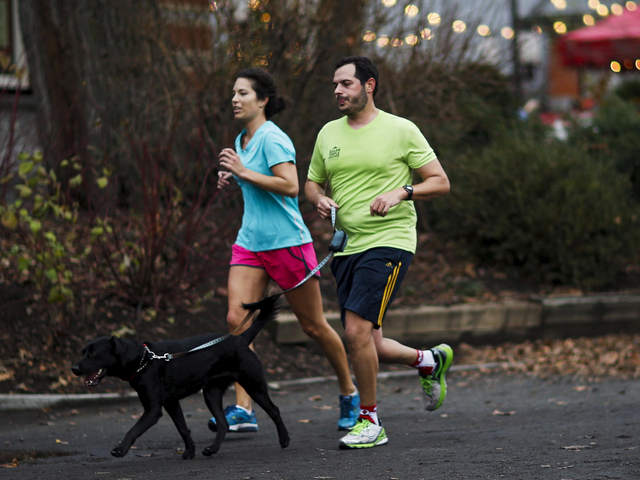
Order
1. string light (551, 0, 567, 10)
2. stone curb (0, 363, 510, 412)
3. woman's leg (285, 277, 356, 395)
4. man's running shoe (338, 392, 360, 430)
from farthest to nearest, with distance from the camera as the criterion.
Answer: string light (551, 0, 567, 10) < stone curb (0, 363, 510, 412) < man's running shoe (338, 392, 360, 430) < woman's leg (285, 277, 356, 395)

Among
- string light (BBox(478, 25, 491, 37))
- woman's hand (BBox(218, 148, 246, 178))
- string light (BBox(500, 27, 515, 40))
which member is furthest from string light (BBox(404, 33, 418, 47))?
woman's hand (BBox(218, 148, 246, 178))

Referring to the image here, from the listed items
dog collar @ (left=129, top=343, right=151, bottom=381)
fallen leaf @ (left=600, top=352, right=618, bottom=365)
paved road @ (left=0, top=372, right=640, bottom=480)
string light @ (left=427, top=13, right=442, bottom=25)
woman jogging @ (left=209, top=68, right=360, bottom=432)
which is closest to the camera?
paved road @ (left=0, top=372, right=640, bottom=480)

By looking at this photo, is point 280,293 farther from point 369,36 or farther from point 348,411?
point 369,36

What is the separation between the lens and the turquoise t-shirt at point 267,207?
507 centimetres

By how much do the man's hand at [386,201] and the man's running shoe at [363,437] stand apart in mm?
1222

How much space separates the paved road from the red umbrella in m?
11.5

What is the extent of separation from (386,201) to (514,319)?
15.4 feet

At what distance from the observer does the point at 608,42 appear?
56.4 feet

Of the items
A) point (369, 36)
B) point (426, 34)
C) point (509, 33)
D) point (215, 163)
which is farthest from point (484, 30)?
point (509, 33)

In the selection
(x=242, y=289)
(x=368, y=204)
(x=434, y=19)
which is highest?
(x=434, y=19)

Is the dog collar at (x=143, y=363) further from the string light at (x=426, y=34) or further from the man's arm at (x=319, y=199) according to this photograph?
the string light at (x=426, y=34)

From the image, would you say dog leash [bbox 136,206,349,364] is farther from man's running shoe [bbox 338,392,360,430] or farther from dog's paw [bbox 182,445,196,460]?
man's running shoe [bbox 338,392,360,430]

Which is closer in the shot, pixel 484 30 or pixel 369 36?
pixel 369 36

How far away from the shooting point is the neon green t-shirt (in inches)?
191
